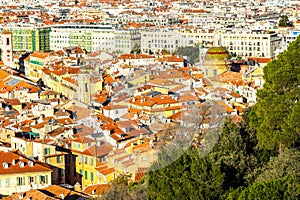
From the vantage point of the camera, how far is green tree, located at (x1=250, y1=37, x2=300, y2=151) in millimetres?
8320

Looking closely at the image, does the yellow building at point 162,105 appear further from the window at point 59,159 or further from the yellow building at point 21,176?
the window at point 59,159

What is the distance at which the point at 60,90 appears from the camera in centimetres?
2303

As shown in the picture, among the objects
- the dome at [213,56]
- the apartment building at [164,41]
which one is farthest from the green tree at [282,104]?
the apartment building at [164,41]

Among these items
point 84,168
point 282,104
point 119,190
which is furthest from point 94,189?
point 282,104

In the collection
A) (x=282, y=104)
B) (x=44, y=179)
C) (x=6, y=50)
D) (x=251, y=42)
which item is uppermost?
(x=282, y=104)

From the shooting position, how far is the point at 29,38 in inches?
1622

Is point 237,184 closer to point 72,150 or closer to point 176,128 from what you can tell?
point 176,128

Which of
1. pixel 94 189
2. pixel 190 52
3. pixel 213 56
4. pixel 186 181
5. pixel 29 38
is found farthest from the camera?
pixel 29 38

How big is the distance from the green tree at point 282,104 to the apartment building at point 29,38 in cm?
3277

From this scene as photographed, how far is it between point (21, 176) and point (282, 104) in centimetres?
503

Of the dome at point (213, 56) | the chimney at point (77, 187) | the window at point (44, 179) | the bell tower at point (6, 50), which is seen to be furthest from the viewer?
the bell tower at point (6, 50)

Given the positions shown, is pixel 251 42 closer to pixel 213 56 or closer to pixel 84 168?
pixel 84 168

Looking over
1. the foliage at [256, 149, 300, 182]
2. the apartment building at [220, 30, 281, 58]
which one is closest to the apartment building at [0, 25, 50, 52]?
the apartment building at [220, 30, 281, 58]

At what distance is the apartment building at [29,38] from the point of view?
41.2 m
